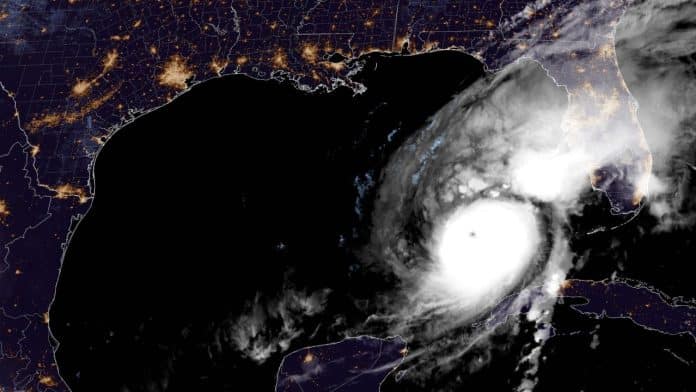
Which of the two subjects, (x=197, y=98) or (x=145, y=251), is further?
(x=197, y=98)

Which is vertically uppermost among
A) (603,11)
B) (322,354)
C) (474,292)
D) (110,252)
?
(603,11)

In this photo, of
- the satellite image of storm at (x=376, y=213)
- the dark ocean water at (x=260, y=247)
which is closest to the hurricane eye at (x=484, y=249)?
the satellite image of storm at (x=376, y=213)

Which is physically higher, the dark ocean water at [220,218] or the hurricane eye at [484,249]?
the hurricane eye at [484,249]

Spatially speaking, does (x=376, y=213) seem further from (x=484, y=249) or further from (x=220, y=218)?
(x=220, y=218)

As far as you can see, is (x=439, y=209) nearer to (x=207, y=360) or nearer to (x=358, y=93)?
(x=358, y=93)

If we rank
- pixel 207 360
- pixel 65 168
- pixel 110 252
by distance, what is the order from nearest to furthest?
pixel 207 360
pixel 110 252
pixel 65 168

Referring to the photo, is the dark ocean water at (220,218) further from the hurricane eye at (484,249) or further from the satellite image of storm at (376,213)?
the hurricane eye at (484,249)

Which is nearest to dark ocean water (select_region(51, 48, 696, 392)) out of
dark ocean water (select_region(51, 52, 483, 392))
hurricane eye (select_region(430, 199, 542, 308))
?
dark ocean water (select_region(51, 52, 483, 392))

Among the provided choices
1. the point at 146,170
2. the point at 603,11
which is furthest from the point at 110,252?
the point at 603,11
